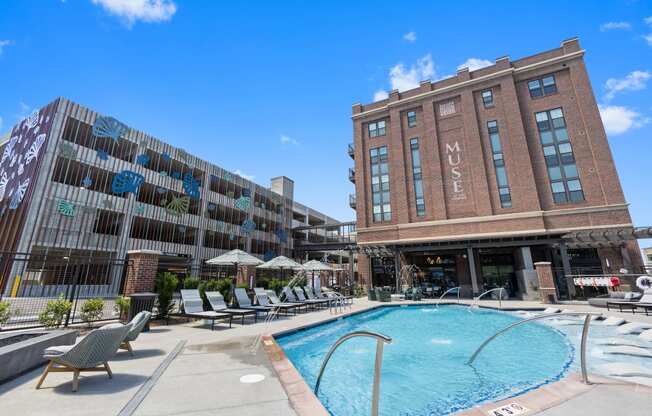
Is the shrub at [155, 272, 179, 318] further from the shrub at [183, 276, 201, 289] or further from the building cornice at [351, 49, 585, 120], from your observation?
the building cornice at [351, 49, 585, 120]

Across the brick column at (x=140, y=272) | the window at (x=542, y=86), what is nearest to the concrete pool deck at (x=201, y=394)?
the brick column at (x=140, y=272)

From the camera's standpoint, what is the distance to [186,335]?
7.93 m

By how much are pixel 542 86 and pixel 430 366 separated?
28340 mm

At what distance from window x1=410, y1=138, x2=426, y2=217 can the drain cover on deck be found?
2398cm

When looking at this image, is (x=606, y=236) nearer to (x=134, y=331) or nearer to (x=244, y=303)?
(x=244, y=303)

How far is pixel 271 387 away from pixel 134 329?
354 centimetres

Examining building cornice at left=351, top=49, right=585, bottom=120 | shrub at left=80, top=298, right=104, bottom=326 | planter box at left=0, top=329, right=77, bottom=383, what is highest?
building cornice at left=351, top=49, right=585, bottom=120

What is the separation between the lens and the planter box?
13.6 feet

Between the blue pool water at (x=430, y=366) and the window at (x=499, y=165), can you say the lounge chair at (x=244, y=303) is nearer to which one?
the blue pool water at (x=430, y=366)

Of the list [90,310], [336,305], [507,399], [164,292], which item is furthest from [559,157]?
[90,310]

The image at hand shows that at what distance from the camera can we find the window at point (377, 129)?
31.1 metres

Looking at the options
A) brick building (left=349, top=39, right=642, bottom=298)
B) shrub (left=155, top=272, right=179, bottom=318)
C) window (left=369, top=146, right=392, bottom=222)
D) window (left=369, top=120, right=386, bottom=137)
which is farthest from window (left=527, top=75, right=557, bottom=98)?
shrub (left=155, top=272, right=179, bottom=318)

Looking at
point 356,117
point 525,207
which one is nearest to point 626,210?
point 525,207

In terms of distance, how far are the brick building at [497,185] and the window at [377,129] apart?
3.32 ft
